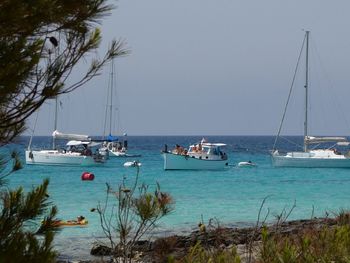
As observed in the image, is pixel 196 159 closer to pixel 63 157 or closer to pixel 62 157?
pixel 63 157

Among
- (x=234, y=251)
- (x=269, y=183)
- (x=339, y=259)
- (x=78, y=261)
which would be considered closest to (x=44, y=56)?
(x=234, y=251)

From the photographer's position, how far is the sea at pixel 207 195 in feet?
75.1

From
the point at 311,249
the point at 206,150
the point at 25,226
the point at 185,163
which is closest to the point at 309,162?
the point at 206,150

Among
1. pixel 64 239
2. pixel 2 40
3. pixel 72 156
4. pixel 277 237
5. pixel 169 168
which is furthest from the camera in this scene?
pixel 72 156

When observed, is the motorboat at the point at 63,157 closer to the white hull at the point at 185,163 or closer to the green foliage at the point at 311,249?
the white hull at the point at 185,163

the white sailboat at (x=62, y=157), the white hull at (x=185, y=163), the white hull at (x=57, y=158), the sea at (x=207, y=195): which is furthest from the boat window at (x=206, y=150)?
the white hull at (x=57, y=158)

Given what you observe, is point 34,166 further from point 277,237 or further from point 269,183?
point 277,237

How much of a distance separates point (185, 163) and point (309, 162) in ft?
37.2

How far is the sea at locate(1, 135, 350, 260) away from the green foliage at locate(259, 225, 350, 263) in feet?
8.29

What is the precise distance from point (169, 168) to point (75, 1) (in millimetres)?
54178

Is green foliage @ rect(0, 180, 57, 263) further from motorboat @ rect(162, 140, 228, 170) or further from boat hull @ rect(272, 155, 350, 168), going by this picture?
boat hull @ rect(272, 155, 350, 168)

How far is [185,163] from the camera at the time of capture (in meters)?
58.8

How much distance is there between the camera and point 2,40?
17.8 ft

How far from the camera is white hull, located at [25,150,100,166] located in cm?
6556
